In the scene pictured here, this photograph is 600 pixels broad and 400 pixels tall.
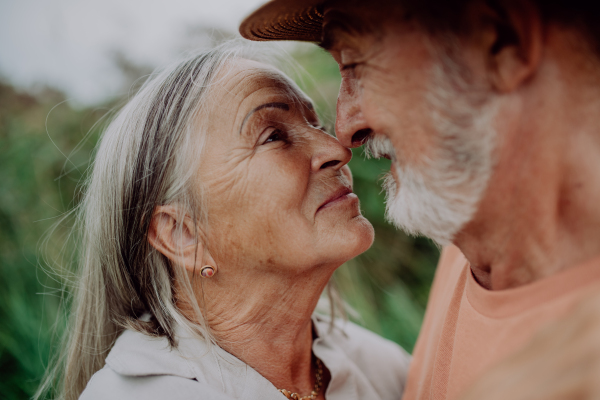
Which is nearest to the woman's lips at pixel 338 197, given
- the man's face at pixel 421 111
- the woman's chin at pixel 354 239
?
the woman's chin at pixel 354 239

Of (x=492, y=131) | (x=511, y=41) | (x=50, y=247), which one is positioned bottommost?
(x=50, y=247)

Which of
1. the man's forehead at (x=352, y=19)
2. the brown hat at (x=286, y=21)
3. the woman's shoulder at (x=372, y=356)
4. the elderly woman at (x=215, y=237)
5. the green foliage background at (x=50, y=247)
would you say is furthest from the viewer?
the green foliage background at (x=50, y=247)

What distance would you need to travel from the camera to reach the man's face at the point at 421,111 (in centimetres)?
122

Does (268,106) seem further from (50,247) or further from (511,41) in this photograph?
(50,247)

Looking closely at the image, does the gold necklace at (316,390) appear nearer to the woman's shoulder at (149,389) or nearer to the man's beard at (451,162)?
the woman's shoulder at (149,389)

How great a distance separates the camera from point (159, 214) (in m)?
1.81

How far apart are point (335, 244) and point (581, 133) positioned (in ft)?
2.91

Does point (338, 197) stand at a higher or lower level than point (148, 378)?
higher

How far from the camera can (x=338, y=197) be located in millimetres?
1814

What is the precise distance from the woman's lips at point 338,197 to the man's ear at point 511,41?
2.54 feet

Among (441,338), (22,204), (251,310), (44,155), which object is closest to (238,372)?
(251,310)

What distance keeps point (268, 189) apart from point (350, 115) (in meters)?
0.43

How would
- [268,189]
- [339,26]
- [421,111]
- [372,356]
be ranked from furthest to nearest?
[372,356], [268,189], [339,26], [421,111]

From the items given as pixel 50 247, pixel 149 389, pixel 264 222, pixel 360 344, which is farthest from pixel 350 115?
pixel 50 247
